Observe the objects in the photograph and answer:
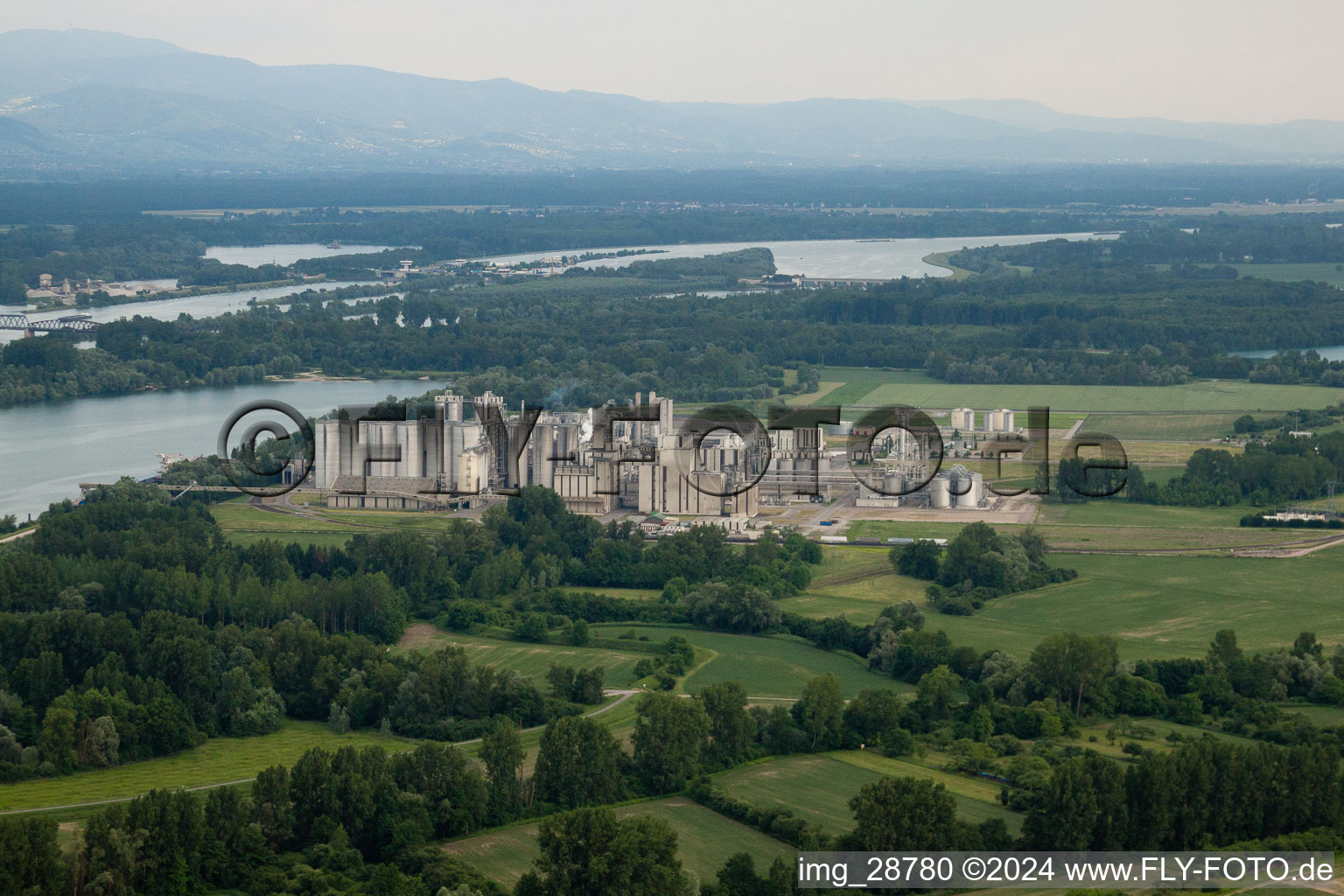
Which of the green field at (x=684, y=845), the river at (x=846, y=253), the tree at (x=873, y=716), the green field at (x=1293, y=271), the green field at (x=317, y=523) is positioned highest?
the river at (x=846, y=253)

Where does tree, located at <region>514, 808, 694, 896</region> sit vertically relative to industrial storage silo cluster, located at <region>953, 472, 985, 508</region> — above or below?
below

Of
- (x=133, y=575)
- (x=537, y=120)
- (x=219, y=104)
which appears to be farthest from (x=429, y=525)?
(x=537, y=120)

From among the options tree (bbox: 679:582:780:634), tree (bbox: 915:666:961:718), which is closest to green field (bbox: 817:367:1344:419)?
tree (bbox: 679:582:780:634)

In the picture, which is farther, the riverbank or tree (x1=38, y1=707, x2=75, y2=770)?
the riverbank

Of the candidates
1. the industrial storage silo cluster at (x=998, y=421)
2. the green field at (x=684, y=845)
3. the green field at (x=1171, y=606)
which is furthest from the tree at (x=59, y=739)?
the industrial storage silo cluster at (x=998, y=421)

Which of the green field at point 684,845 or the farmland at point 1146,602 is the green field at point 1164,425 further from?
the green field at point 684,845

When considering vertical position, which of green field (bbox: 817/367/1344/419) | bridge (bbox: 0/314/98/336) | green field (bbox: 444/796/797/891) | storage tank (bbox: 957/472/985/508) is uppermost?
bridge (bbox: 0/314/98/336)

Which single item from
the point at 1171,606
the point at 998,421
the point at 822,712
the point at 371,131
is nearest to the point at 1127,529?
the point at 1171,606

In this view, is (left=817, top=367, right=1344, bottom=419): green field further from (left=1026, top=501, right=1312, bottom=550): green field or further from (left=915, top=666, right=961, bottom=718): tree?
(left=915, top=666, right=961, bottom=718): tree
